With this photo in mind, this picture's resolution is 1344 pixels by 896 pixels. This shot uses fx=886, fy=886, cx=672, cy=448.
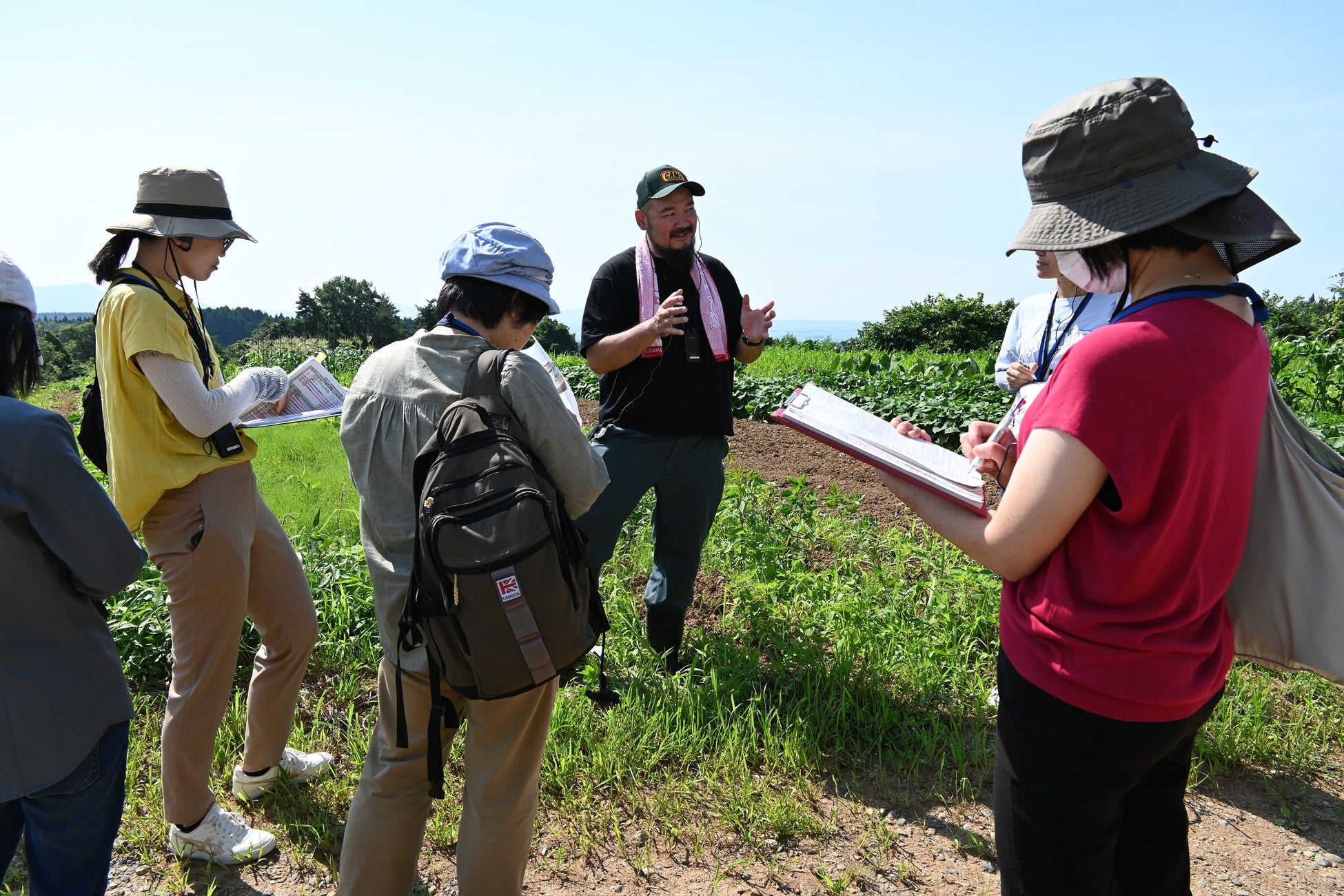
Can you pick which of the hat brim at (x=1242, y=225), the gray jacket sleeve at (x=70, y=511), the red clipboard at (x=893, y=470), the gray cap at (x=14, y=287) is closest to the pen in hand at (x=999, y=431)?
the red clipboard at (x=893, y=470)

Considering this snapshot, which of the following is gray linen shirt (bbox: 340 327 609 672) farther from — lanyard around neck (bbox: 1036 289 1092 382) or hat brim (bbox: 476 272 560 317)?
lanyard around neck (bbox: 1036 289 1092 382)

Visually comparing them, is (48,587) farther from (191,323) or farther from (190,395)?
(191,323)

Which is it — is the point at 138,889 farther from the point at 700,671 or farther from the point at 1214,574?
the point at 1214,574

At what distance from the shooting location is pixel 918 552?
5082mm

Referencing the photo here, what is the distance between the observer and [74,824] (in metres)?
1.90

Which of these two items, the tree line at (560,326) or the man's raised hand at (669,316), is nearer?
the man's raised hand at (669,316)

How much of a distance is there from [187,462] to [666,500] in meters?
1.91

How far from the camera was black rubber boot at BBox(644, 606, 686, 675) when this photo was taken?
3920mm

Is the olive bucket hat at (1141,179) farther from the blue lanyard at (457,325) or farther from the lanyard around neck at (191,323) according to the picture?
the lanyard around neck at (191,323)

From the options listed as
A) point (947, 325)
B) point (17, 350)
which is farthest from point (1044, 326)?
point (947, 325)

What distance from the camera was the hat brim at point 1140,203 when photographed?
58.9 inches

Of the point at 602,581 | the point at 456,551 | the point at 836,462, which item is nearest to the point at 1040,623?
the point at 456,551

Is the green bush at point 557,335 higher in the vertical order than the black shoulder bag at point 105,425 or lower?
lower

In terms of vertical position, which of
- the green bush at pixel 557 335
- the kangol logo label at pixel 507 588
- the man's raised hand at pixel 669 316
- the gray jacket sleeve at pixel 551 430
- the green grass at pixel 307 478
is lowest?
the green bush at pixel 557 335
